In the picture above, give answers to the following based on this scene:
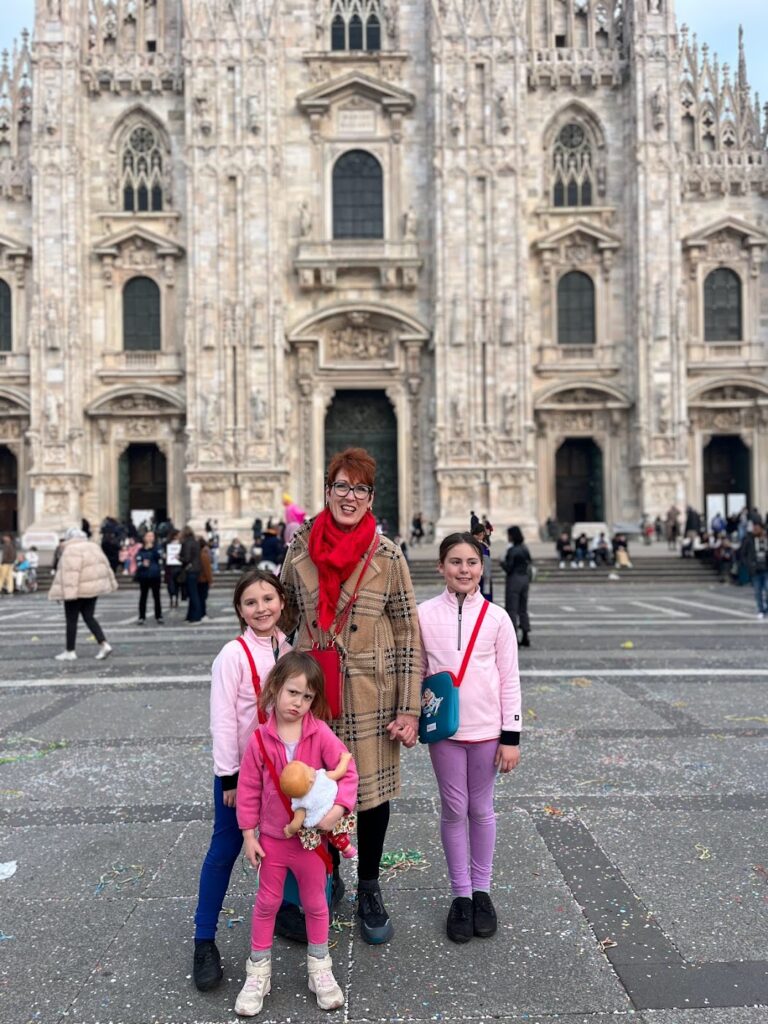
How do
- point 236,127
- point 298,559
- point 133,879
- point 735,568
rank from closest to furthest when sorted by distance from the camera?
point 298,559 < point 133,879 < point 735,568 < point 236,127

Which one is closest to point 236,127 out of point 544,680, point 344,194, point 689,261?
point 344,194

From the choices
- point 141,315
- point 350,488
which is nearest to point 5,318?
point 141,315

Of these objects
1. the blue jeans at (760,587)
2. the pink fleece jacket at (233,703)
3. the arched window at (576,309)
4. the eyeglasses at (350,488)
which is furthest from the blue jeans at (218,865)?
the arched window at (576,309)

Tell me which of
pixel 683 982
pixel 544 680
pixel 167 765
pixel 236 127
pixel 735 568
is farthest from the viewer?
pixel 236 127

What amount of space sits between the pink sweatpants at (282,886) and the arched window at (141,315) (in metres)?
28.5

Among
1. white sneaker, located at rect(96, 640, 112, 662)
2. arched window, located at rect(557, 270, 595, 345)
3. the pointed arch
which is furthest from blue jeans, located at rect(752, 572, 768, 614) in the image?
the pointed arch

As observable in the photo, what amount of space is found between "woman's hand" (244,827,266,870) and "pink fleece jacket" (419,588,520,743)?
39.3 inches

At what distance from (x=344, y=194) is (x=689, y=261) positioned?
39.8 ft

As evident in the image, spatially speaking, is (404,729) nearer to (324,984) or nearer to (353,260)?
(324,984)

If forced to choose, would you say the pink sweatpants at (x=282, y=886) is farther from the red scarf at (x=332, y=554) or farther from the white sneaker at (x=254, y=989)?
the red scarf at (x=332, y=554)

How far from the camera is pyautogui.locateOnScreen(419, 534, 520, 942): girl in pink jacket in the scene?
3.81 metres

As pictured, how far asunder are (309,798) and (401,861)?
151 cm

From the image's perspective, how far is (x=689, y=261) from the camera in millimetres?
30297

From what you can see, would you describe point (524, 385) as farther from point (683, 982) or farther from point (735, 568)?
point (683, 982)
